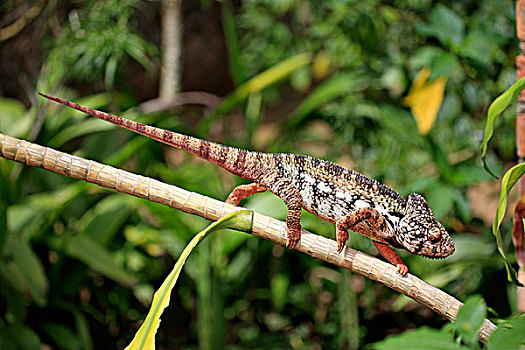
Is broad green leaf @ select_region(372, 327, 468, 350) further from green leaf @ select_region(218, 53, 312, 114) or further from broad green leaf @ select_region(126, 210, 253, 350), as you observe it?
green leaf @ select_region(218, 53, 312, 114)

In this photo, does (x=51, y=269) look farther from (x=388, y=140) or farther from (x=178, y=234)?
(x=388, y=140)

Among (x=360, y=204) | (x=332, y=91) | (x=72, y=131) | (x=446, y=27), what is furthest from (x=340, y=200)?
(x=72, y=131)

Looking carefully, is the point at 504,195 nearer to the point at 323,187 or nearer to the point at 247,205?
the point at 323,187

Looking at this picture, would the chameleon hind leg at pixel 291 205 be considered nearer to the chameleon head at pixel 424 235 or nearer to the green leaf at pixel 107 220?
the chameleon head at pixel 424 235

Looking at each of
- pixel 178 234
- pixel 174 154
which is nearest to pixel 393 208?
pixel 178 234

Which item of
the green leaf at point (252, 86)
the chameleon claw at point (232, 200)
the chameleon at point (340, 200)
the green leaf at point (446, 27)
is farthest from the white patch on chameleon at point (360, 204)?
the green leaf at point (252, 86)

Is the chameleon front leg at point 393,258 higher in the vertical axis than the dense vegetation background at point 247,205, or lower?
higher
